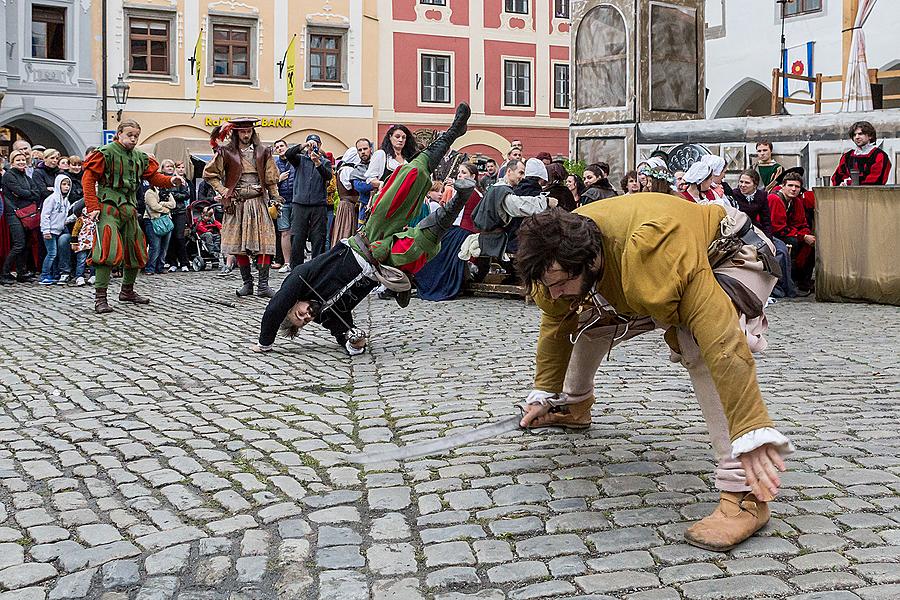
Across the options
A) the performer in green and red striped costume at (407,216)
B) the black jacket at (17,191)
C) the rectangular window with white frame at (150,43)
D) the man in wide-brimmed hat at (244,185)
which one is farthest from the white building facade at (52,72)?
the performer in green and red striped costume at (407,216)

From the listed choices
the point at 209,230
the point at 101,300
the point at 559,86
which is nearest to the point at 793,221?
the point at 101,300

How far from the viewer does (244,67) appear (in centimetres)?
3275

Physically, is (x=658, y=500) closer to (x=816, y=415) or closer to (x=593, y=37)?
(x=816, y=415)

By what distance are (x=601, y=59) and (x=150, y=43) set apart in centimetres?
1764

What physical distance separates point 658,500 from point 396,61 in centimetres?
3189

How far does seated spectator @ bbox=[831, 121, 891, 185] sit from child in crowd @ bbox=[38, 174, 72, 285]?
32.0 ft

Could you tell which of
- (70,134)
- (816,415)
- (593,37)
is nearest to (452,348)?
(816,415)

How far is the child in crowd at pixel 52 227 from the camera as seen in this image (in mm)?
14430

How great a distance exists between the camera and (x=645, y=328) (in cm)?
452

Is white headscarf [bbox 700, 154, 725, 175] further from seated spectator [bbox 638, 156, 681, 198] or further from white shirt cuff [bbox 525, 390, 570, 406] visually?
white shirt cuff [bbox 525, 390, 570, 406]

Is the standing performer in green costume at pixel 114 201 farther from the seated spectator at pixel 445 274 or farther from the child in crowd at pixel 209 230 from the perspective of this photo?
the child in crowd at pixel 209 230

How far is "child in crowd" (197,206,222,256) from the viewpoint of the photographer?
1752 centimetres

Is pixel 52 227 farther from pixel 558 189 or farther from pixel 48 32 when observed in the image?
pixel 48 32

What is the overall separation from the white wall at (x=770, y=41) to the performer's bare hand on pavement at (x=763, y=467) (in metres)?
23.4
